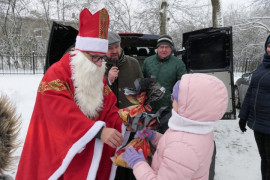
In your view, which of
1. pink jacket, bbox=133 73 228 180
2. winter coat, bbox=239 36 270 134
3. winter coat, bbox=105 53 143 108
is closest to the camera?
pink jacket, bbox=133 73 228 180

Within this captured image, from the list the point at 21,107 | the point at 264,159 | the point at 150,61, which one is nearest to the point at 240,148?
the point at 264,159

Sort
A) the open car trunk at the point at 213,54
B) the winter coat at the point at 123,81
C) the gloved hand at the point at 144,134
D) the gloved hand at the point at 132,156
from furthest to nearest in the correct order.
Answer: the open car trunk at the point at 213,54 < the winter coat at the point at 123,81 < the gloved hand at the point at 144,134 < the gloved hand at the point at 132,156

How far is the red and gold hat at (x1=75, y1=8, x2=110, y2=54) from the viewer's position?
167cm

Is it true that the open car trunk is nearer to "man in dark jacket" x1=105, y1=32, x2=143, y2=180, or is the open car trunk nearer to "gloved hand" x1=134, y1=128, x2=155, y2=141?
"man in dark jacket" x1=105, y1=32, x2=143, y2=180

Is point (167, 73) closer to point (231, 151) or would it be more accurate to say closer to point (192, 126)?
point (192, 126)

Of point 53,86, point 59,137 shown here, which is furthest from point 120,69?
point 59,137

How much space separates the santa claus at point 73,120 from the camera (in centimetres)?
147

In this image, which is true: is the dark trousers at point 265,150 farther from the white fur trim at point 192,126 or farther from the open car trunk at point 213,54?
the white fur trim at point 192,126

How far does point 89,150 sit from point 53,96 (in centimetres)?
50

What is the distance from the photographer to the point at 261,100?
102 inches

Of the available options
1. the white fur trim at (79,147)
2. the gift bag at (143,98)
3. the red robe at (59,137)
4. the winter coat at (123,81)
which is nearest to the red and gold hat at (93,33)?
the red robe at (59,137)

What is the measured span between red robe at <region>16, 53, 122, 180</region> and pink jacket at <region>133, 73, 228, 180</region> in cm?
48

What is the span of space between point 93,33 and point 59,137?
85cm

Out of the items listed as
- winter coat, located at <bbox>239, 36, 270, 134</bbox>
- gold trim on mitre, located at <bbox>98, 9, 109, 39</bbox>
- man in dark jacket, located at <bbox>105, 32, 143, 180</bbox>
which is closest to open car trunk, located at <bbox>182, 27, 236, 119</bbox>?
winter coat, located at <bbox>239, 36, 270, 134</bbox>
